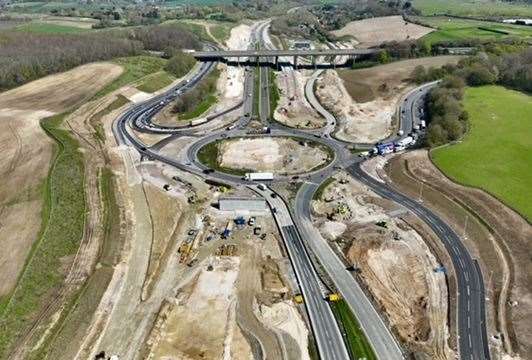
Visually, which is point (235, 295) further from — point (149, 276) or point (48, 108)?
point (48, 108)

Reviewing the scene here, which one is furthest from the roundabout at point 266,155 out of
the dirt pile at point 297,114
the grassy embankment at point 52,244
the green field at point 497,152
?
the grassy embankment at point 52,244

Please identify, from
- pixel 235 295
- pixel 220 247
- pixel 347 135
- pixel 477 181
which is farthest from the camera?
pixel 347 135

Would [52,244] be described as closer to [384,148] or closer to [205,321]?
[205,321]

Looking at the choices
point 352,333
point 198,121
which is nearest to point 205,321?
point 352,333

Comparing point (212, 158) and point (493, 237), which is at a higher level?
point (212, 158)

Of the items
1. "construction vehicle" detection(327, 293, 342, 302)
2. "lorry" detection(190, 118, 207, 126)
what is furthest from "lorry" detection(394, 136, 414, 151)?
"construction vehicle" detection(327, 293, 342, 302)

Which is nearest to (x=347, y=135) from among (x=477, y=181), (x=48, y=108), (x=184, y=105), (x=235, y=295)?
(x=477, y=181)

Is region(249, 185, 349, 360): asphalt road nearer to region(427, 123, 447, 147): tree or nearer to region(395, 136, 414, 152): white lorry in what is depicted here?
region(395, 136, 414, 152): white lorry
